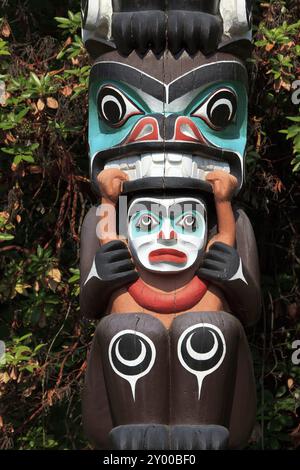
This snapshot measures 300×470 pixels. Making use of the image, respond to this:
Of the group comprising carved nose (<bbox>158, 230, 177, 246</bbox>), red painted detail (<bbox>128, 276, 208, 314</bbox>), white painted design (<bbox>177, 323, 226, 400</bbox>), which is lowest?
white painted design (<bbox>177, 323, 226, 400</bbox>)

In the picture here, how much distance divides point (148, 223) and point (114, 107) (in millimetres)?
614

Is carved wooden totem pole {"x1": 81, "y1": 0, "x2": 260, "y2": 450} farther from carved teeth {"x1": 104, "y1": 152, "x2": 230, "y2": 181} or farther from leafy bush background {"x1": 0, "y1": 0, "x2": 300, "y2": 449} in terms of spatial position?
leafy bush background {"x1": 0, "y1": 0, "x2": 300, "y2": 449}

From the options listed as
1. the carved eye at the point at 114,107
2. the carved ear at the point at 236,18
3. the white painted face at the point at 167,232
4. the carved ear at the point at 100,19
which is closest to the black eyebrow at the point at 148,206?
the white painted face at the point at 167,232

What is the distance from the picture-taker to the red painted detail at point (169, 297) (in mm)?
5371

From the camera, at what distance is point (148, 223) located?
5477mm

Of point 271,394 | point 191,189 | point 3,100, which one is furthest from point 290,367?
point 3,100

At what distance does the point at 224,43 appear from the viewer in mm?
5664

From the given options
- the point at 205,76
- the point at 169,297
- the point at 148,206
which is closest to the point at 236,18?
the point at 205,76

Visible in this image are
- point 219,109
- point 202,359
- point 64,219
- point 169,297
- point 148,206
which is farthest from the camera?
point 64,219

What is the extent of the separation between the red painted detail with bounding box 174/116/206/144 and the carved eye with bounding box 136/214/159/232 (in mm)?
385

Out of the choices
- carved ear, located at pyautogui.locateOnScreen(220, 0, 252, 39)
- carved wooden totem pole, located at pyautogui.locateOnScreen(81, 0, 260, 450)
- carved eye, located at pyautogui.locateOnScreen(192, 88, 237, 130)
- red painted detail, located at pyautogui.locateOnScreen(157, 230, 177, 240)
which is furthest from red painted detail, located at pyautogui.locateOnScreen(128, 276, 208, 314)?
carved ear, located at pyautogui.locateOnScreen(220, 0, 252, 39)

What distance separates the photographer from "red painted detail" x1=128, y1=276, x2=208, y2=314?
537 cm

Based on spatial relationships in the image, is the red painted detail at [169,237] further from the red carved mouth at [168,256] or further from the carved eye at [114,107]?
the carved eye at [114,107]

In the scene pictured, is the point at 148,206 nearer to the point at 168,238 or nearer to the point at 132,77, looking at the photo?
the point at 168,238
